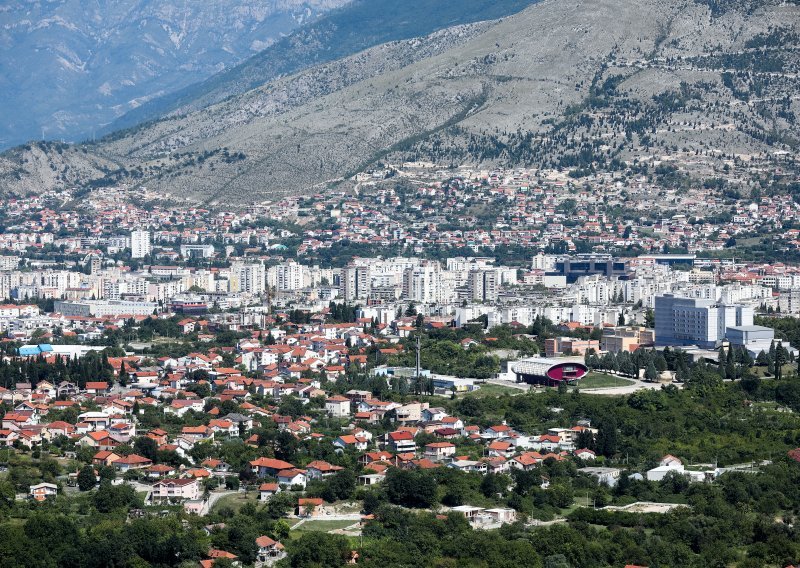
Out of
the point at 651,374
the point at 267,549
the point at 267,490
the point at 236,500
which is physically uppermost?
the point at 651,374

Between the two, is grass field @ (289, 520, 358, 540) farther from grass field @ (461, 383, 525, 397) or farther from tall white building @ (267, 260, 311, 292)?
tall white building @ (267, 260, 311, 292)

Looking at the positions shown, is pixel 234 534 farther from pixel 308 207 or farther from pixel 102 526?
pixel 308 207

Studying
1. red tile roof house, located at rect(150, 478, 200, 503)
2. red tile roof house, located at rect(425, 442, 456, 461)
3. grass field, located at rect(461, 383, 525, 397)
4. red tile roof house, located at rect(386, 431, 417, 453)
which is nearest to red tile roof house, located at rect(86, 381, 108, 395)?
grass field, located at rect(461, 383, 525, 397)

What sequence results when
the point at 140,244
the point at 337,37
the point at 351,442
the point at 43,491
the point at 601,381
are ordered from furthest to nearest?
the point at 337,37 < the point at 140,244 < the point at 601,381 < the point at 351,442 < the point at 43,491

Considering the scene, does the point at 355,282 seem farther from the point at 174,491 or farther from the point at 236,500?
the point at 236,500

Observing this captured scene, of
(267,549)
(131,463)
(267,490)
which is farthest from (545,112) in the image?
(267,549)
